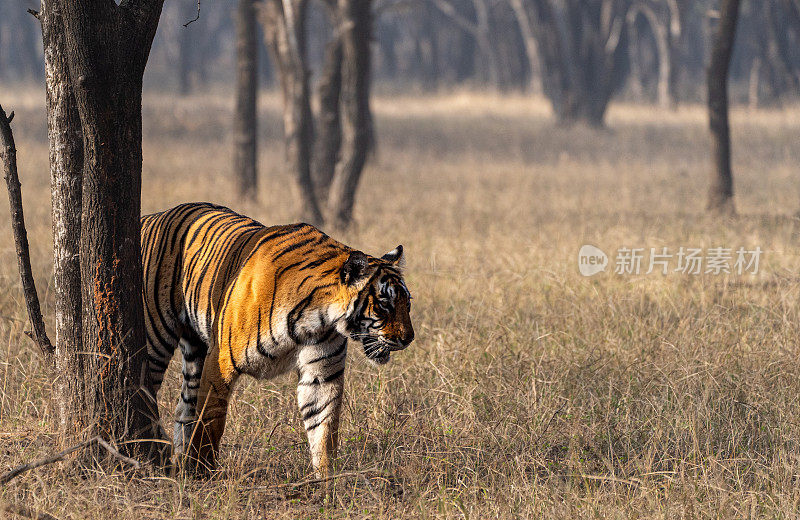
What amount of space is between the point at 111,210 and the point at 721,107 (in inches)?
359

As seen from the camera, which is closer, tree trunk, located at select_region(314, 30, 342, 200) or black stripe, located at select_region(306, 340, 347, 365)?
black stripe, located at select_region(306, 340, 347, 365)

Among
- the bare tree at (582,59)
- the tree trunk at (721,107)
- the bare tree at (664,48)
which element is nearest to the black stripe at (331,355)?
the tree trunk at (721,107)

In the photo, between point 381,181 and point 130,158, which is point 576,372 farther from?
point 381,181

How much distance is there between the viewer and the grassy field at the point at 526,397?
3.65 meters

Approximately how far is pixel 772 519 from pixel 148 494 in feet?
7.40

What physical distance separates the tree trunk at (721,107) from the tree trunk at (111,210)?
8.73 metres

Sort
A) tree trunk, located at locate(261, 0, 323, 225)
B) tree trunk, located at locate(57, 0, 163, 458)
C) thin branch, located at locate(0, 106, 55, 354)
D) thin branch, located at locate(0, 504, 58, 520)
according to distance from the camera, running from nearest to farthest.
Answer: thin branch, located at locate(0, 504, 58, 520) < tree trunk, located at locate(57, 0, 163, 458) < thin branch, located at locate(0, 106, 55, 354) < tree trunk, located at locate(261, 0, 323, 225)

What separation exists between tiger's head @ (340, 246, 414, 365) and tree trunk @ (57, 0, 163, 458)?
2.88ft

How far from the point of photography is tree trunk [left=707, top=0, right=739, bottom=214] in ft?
36.1

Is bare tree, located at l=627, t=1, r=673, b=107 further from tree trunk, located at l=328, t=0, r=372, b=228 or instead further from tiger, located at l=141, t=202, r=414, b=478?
tiger, located at l=141, t=202, r=414, b=478

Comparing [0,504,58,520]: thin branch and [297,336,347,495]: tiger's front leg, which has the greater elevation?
[297,336,347,495]: tiger's front leg

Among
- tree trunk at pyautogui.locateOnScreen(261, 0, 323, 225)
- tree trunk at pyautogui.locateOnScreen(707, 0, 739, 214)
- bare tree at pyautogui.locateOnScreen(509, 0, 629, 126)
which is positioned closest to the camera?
tree trunk at pyautogui.locateOnScreen(261, 0, 323, 225)

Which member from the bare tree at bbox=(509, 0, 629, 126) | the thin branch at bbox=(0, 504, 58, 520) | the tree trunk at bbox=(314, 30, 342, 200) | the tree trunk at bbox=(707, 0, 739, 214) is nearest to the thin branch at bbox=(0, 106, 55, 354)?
the thin branch at bbox=(0, 504, 58, 520)

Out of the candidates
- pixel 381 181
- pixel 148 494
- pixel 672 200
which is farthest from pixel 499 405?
pixel 381 181
